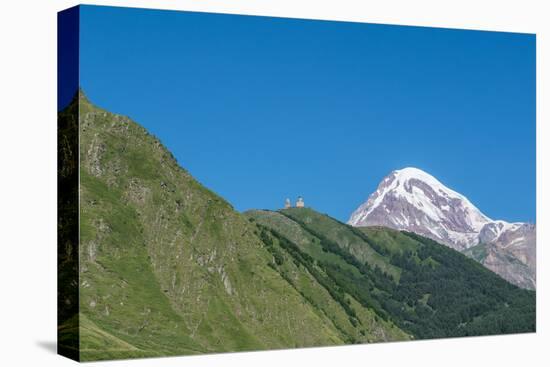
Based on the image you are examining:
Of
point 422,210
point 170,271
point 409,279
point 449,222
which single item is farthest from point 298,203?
point 449,222

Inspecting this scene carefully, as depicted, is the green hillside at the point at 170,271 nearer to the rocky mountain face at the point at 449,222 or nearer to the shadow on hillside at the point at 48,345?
the shadow on hillside at the point at 48,345

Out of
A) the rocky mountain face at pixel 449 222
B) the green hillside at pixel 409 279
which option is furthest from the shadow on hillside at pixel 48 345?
the rocky mountain face at pixel 449 222

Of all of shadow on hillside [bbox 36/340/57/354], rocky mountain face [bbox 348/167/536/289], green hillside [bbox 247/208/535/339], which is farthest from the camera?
rocky mountain face [bbox 348/167/536/289]

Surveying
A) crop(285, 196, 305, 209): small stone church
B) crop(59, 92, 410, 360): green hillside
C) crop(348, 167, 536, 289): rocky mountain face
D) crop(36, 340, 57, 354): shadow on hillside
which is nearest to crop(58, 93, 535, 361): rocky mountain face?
crop(59, 92, 410, 360): green hillside

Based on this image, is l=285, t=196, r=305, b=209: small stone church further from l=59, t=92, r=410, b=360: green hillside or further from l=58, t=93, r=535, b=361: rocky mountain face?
l=59, t=92, r=410, b=360: green hillside

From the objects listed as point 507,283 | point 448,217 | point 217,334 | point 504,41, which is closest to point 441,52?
point 504,41

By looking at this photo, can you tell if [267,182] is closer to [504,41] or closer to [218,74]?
[218,74]
